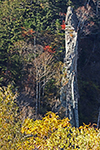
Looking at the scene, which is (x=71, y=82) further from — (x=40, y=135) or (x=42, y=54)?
(x=40, y=135)

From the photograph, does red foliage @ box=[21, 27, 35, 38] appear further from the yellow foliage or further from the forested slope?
the yellow foliage

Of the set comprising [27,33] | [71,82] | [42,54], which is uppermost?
[27,33]

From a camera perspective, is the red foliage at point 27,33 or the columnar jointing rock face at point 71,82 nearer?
the columnar jointing rock face at point 71,82

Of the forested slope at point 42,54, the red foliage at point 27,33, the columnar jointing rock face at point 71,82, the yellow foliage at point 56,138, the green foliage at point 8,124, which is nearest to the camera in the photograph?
the yellow foliage at point 56,138

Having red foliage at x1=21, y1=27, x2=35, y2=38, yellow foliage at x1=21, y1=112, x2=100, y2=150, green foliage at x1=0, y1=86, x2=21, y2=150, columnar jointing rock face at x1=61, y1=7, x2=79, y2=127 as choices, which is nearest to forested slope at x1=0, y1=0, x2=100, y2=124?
red foliage at x1=21, y1=27, x2=35, y2=38

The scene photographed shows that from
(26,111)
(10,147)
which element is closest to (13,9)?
(26,111)

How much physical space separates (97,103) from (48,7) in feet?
19.5

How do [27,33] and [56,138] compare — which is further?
[27,33]

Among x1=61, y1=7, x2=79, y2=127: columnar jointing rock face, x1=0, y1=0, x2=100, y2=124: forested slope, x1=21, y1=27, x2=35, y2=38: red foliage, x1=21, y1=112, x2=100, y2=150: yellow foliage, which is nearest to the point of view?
x1=21, y1=112, x2=100, y2=150: yellow foliage

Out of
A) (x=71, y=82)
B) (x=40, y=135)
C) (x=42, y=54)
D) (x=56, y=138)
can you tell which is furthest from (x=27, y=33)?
(x=56, y=138)

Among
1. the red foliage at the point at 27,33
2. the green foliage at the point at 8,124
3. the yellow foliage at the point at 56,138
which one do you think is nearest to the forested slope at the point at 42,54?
the red foliage at the point at 27,33

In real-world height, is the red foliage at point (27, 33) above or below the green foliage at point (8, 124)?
above

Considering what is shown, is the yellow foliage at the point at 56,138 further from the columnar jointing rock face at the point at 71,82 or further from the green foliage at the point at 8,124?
the columnar jointing rock face at the point at 71,82

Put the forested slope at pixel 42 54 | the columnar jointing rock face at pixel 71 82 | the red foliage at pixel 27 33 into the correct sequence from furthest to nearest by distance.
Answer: the red foliage at pixel 27 33, the forested slope at pixel 42 54, the columnar jointing rock face at pixel 71 82
